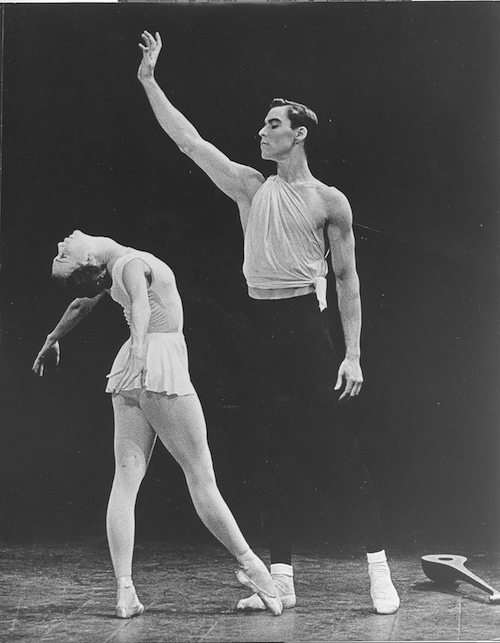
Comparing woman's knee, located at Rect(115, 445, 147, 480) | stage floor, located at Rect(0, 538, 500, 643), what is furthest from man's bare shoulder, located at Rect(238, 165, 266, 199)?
stage floor, located at Rect(0, 538, 500, 643)

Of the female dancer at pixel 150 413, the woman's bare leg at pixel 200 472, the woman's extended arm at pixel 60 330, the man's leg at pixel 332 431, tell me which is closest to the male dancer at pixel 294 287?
the man's leg at pixel 332 431

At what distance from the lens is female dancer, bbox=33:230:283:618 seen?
3.62 meters

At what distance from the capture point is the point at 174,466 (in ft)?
12.2

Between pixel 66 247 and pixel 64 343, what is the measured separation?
0.45 metres

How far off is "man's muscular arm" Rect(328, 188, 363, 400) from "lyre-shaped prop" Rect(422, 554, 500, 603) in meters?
0.83

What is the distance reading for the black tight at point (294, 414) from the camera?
3723 mm

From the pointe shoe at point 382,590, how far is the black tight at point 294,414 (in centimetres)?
10

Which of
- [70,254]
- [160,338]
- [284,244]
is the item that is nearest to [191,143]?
[284,244]

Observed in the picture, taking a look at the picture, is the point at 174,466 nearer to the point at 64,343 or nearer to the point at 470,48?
the point at 64,343

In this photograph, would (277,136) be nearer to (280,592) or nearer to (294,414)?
(294,414)

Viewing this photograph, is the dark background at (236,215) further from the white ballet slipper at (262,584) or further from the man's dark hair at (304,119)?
the white ballet slipper at (262,584)

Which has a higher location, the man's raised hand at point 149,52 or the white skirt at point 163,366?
the man's raised hand at point 149,52

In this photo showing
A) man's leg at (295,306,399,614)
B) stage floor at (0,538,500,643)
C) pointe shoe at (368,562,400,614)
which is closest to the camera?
stage floor at (0,538,500,643)

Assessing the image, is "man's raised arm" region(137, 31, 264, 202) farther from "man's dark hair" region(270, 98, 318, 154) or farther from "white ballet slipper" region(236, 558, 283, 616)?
"white ballet slipper" region(236, 558, 283, 616)
